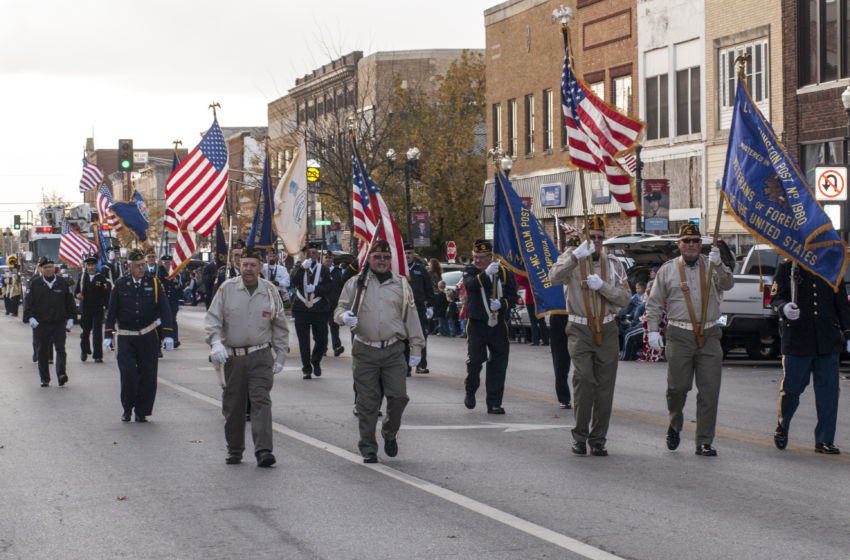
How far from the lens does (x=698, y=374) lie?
11.4 m

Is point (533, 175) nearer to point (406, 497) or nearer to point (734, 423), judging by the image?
point (734, 423)

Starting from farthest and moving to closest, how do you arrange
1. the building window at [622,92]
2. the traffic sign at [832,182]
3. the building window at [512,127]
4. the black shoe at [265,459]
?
the building window at [512,127], the building window at [622,92], the traffic sign at [832,182], the black shoe at [265,459]

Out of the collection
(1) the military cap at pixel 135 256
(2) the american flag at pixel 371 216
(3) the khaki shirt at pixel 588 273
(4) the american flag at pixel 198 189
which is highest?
(4) the american flag at pixel 198 189

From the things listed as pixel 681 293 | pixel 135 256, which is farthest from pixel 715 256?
pixel 135 256

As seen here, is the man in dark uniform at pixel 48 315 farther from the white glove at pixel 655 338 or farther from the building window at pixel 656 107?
the building window at pixel 656 107

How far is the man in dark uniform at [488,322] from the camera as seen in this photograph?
1459cm

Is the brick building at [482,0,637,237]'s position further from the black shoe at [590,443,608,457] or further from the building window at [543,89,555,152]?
the black shoe at [590,443,608,457]

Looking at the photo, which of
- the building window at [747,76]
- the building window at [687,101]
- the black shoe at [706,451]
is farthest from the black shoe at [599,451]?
the building window at [687,101]

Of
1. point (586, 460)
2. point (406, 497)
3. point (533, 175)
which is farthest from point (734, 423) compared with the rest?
point (533, 175)

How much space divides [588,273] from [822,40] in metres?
23.8

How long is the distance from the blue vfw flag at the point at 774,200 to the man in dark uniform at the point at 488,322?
331 centimetres

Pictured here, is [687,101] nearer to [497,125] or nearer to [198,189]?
[497,125]

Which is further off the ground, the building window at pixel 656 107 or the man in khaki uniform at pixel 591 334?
the building window at pixel 656 107

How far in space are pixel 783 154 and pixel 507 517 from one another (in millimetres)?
5111
